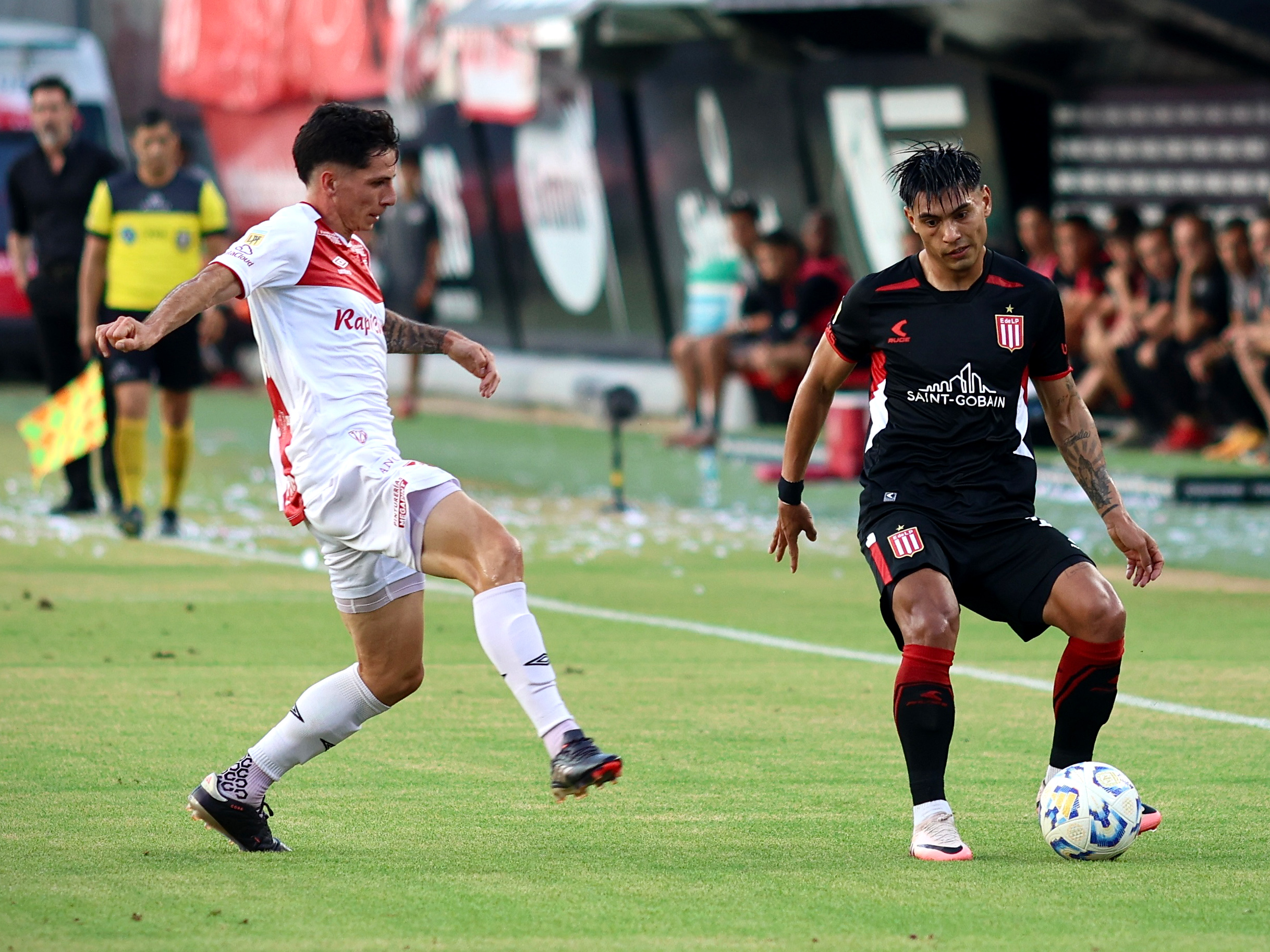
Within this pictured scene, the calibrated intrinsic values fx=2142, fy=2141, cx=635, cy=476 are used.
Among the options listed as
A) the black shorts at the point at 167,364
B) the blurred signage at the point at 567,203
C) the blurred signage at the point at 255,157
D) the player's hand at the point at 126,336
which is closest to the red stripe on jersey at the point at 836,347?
the player's hand at the point at 126,336

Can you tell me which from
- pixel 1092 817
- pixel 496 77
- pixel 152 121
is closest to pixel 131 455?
pixel 152 121

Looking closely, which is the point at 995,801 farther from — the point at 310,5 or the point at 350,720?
the point at 310,5

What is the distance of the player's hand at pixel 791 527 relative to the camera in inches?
233

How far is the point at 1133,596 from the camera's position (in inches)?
411

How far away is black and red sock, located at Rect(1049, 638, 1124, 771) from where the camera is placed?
5578 mm

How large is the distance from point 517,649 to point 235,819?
0.86 m

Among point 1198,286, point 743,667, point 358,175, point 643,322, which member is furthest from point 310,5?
point 358,175

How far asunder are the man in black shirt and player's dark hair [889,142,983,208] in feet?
27.6

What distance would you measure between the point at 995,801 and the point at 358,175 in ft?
8.12

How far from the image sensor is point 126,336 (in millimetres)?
5125

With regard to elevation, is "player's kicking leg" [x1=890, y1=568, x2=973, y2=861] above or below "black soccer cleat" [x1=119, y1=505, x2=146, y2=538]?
above

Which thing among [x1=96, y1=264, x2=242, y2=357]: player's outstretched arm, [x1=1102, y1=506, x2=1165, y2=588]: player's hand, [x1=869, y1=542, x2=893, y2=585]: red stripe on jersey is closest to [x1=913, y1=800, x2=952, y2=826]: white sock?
[x1=869, y1=542, x2=893, y2=585]: red stripe on jersey

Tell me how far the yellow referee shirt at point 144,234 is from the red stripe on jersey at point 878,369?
23.0ft

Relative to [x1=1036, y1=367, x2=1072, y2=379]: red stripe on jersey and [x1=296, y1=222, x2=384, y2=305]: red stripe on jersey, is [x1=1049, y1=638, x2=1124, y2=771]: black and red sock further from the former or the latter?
[x1=296, y1=222, x2=384, y2=305]: red stripe on jersey
